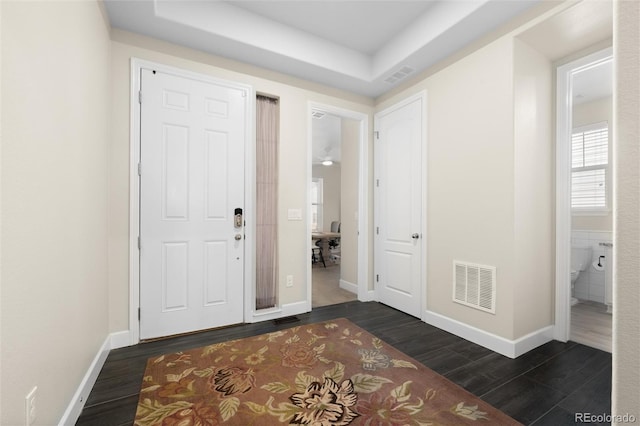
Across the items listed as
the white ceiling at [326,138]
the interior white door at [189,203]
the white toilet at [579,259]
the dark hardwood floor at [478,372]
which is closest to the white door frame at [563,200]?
the dark hardwood floor at [478,372]

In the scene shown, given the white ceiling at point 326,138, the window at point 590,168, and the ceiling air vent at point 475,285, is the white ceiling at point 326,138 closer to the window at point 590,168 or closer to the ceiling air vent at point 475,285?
the ceiling air vent at point 475,285

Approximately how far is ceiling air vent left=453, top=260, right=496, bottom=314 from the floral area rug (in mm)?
883

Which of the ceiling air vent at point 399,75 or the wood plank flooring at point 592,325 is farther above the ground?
the ceiling air vent at point 399,75

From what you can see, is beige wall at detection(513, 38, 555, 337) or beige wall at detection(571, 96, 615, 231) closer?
beige wall at detection(513, 38, 555, 337)

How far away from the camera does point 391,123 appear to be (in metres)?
3.67

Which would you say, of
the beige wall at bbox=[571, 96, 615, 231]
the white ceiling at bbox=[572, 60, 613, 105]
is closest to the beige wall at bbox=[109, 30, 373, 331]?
the white ceiling at bbox=[572, 60, 613, 105]

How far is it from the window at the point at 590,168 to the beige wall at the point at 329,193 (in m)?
6.22

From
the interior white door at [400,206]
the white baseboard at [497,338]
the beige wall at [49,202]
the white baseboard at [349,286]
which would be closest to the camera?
the beige wall at [49,202]

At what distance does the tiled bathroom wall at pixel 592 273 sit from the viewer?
3.61m

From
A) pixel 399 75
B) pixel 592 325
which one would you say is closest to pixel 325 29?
pixel 399 75

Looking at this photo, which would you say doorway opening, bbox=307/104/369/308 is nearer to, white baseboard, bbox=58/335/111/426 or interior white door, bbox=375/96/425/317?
interior white door, bbox=375/96/425/317

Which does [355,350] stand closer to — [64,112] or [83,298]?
[83,298]

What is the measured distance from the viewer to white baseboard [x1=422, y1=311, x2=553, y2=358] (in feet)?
7.68

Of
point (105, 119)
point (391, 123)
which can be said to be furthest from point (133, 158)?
point (391, 123)
